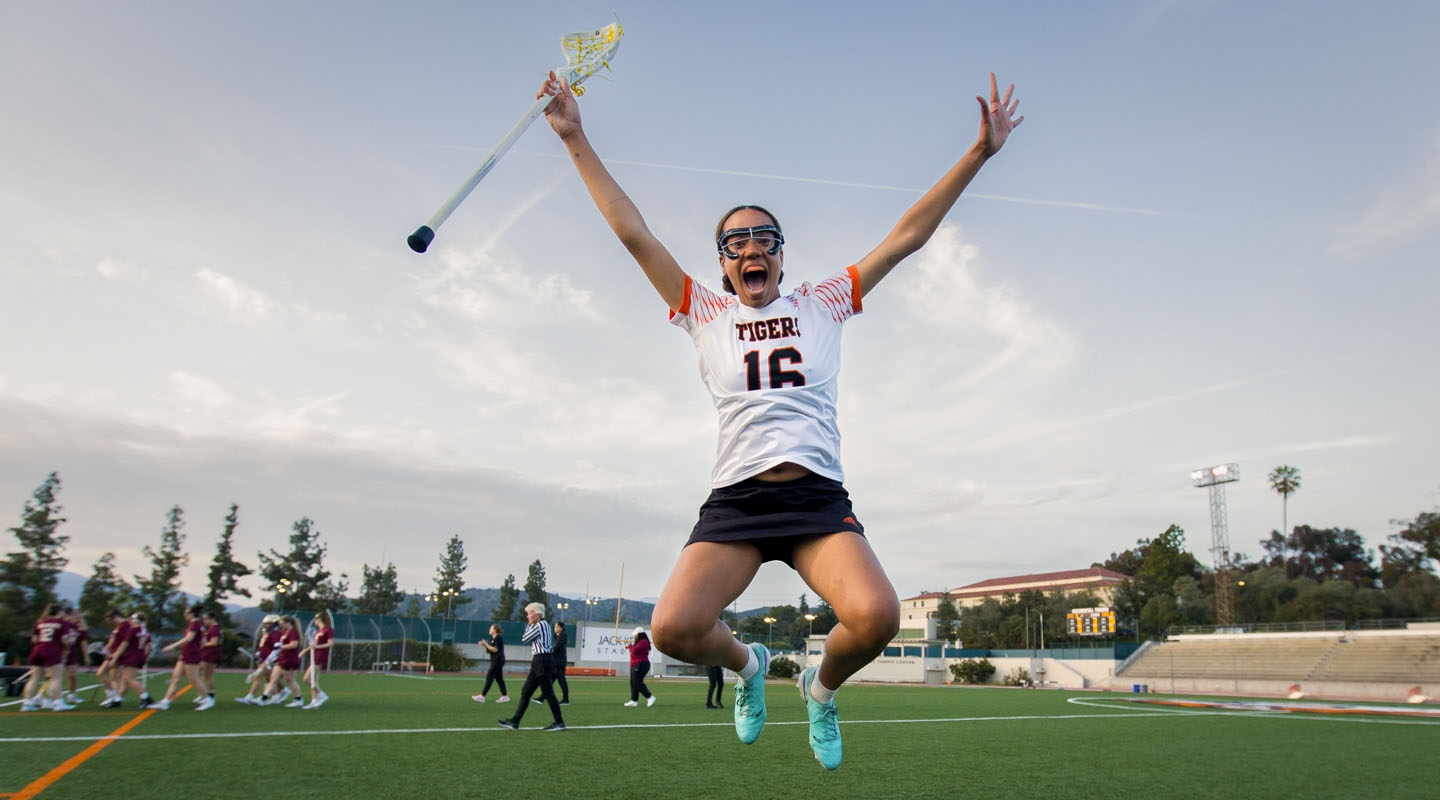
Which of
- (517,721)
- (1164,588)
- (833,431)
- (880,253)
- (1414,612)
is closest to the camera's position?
(833,431)

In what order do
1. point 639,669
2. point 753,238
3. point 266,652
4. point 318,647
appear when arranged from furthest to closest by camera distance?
1. point 639,669
2. point 266,652
3. point 318,647
4. point 753,238

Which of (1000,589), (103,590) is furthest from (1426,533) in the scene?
(103,590)

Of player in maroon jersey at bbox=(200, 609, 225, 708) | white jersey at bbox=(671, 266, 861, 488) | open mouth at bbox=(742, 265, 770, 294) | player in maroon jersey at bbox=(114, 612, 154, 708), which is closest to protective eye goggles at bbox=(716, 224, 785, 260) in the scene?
open mouth at bbox=(742, 265, 770, 294)

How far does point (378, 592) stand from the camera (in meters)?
122

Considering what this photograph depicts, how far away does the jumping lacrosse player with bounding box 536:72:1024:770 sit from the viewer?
363cm

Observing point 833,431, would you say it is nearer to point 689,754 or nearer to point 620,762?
point 620,762

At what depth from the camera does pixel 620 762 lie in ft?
29.6

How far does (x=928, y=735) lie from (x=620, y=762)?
20.7 feet

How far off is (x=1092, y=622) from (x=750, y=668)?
69.0 m

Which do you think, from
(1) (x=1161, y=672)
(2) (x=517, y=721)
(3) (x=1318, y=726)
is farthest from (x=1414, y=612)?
(2) (x=517, y=721)

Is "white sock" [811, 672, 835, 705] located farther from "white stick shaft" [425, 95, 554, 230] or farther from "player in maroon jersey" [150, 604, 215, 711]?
"player in maroon jersey" [150, 604, 215, 711]

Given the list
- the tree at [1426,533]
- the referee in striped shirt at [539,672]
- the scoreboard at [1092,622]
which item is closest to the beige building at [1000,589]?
the tree at [1426,533]

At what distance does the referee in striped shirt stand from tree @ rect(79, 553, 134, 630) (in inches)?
2514

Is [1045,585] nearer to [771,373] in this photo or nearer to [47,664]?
[47,664]
